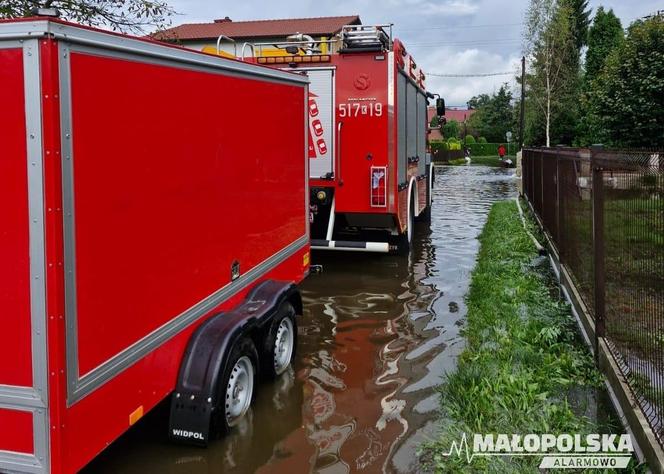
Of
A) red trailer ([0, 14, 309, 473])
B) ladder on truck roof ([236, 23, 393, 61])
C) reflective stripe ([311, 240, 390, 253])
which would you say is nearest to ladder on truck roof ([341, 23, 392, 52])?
ladder on truck roof ([236, 23, 393, 61])

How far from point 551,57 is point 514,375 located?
41581mm

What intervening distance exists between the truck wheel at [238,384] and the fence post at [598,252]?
263cm

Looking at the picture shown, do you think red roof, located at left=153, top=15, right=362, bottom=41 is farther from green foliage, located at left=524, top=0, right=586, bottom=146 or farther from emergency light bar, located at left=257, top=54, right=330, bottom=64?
emergency light bar, located at left=257, top=54, right=330, bottom=64

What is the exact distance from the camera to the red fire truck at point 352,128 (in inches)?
351

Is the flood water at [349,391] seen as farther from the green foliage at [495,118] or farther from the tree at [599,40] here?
the green foliage at [495,118]

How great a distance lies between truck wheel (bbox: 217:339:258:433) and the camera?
416 centimetres

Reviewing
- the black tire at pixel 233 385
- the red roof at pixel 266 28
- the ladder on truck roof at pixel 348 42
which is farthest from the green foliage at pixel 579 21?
the black tire at pixel 233 385

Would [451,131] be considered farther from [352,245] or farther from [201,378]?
[201,378]

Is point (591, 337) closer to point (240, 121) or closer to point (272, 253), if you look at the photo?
point (272, 253)

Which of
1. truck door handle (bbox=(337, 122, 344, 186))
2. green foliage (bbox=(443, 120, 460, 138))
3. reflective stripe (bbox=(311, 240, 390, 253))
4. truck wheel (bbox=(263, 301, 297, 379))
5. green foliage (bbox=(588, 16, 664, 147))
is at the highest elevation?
green foliage (bbox=(443, 120, 460, 138))

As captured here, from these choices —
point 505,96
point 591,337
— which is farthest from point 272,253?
point 505,96

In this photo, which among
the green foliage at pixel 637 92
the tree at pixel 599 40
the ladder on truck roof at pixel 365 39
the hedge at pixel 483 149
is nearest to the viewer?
the ladder on truck roof at pixel 365 39

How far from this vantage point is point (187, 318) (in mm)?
4094

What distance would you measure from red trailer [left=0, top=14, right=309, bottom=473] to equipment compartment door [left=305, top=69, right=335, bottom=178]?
390cm
